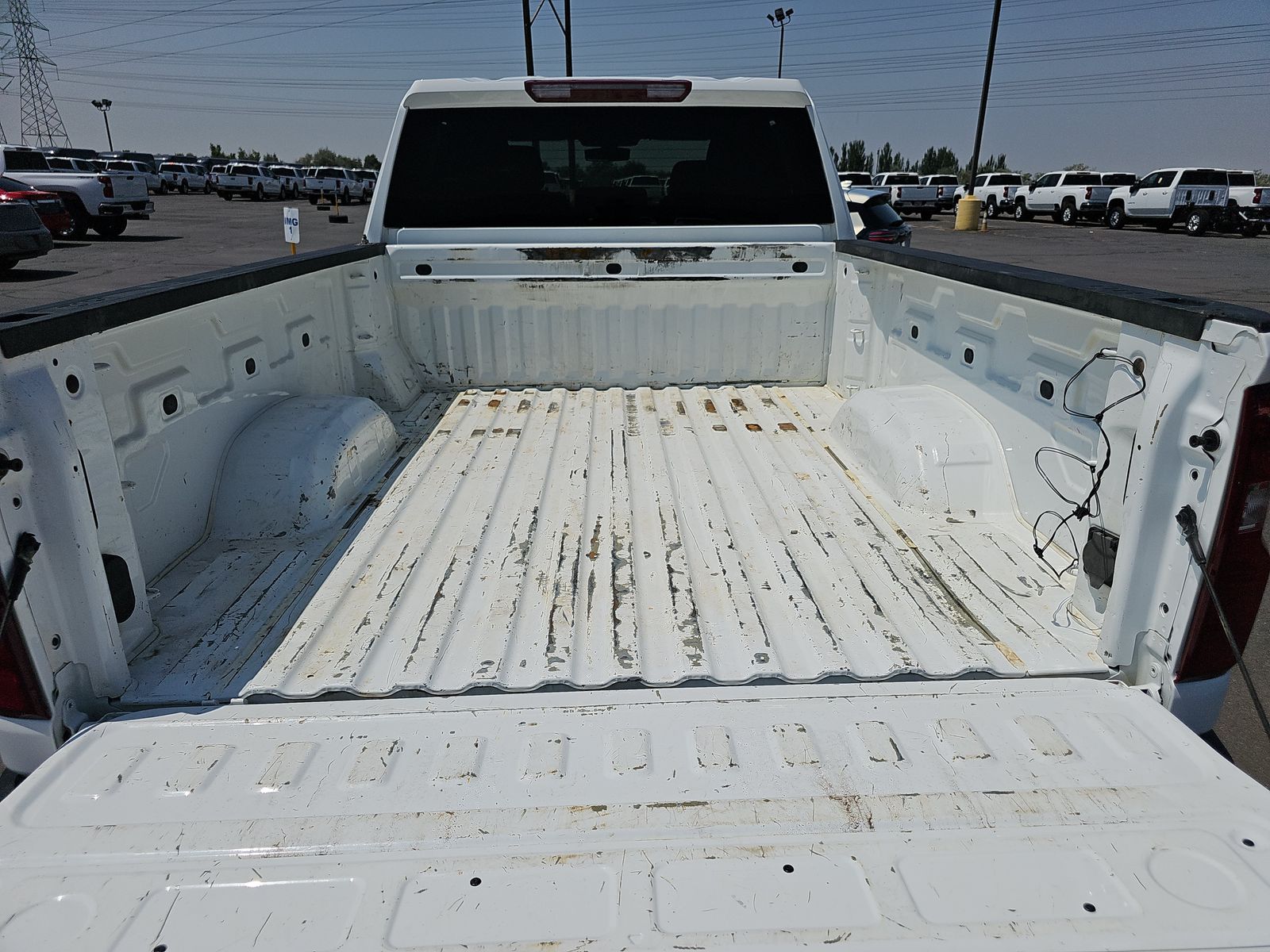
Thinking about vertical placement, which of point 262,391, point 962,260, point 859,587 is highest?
point 962,260

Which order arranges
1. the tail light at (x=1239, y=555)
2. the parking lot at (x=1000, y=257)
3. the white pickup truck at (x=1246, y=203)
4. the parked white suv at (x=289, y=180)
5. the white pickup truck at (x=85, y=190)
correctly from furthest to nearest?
the parked white suv at (x=289, y=180) → the white pickup truck at (x=1246, y=203) → the white pickup truck at (x=85, y=190) → the parking lot at (x=1000, y=257) → the tail light at (x=1239, y=555)

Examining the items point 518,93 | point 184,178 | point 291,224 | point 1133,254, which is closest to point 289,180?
point 184,178

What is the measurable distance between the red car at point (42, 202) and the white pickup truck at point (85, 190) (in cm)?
207

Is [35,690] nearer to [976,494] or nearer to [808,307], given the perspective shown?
[976,494]

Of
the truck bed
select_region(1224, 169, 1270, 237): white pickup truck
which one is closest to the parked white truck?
select_region(1224, 169, 1270, 237): white pickup truck

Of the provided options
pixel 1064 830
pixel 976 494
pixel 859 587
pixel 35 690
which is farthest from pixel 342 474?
pixel 1064 830

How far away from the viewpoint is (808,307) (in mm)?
4637

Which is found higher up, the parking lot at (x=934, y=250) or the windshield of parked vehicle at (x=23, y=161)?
the windshield of parked vehicle at (x=23, y=161)

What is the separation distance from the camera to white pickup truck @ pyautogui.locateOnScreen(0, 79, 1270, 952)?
138cm

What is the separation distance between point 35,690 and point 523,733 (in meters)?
1.04

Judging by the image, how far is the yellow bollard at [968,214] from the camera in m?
29.3

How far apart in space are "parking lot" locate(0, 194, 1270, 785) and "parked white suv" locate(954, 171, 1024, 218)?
2.64 m

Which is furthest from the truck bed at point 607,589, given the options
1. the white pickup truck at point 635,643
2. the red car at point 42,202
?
the red car at point 42,202

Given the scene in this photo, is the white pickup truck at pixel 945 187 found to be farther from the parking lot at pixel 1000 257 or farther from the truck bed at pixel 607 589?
the truck bed at pixel 607 589
